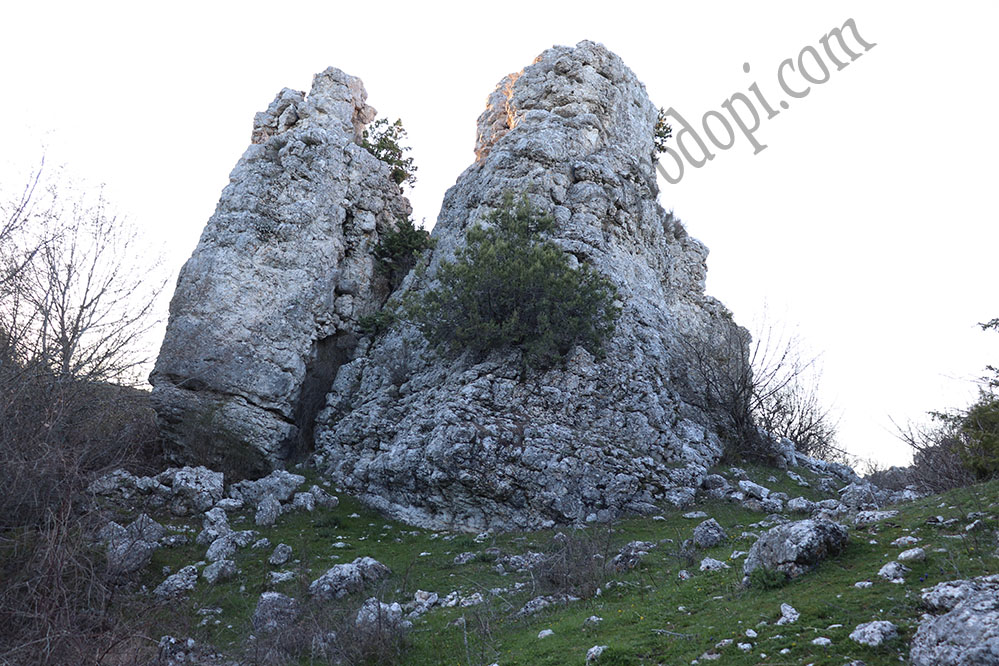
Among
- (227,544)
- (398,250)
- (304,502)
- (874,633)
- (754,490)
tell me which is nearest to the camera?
(874,633)

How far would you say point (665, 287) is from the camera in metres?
24.6

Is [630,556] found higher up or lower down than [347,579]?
lower down

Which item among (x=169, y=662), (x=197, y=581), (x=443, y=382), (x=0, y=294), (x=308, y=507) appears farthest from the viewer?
(x=443, y=382)

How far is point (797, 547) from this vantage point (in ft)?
23.8

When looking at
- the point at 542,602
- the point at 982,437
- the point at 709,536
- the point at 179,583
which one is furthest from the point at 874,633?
the point at 179,583

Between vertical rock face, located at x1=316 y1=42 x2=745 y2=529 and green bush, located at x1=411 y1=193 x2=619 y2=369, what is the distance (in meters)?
0.59

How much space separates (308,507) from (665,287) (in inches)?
615

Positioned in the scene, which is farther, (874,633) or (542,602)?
(542,602)

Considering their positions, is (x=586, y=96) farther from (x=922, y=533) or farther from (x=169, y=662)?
(x=169, y=662)

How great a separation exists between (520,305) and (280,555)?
9.32m

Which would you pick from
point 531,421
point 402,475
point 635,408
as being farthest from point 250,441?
point 635,408

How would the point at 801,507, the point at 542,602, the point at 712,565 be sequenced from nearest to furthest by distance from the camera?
the point at 712,565 < the point at 542,602 < the point at 801,507

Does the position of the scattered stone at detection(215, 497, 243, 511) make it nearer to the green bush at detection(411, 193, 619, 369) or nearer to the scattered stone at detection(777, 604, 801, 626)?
the green bush at detection(411, 193, 619, 369)

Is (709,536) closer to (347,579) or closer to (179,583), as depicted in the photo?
(347,579)
